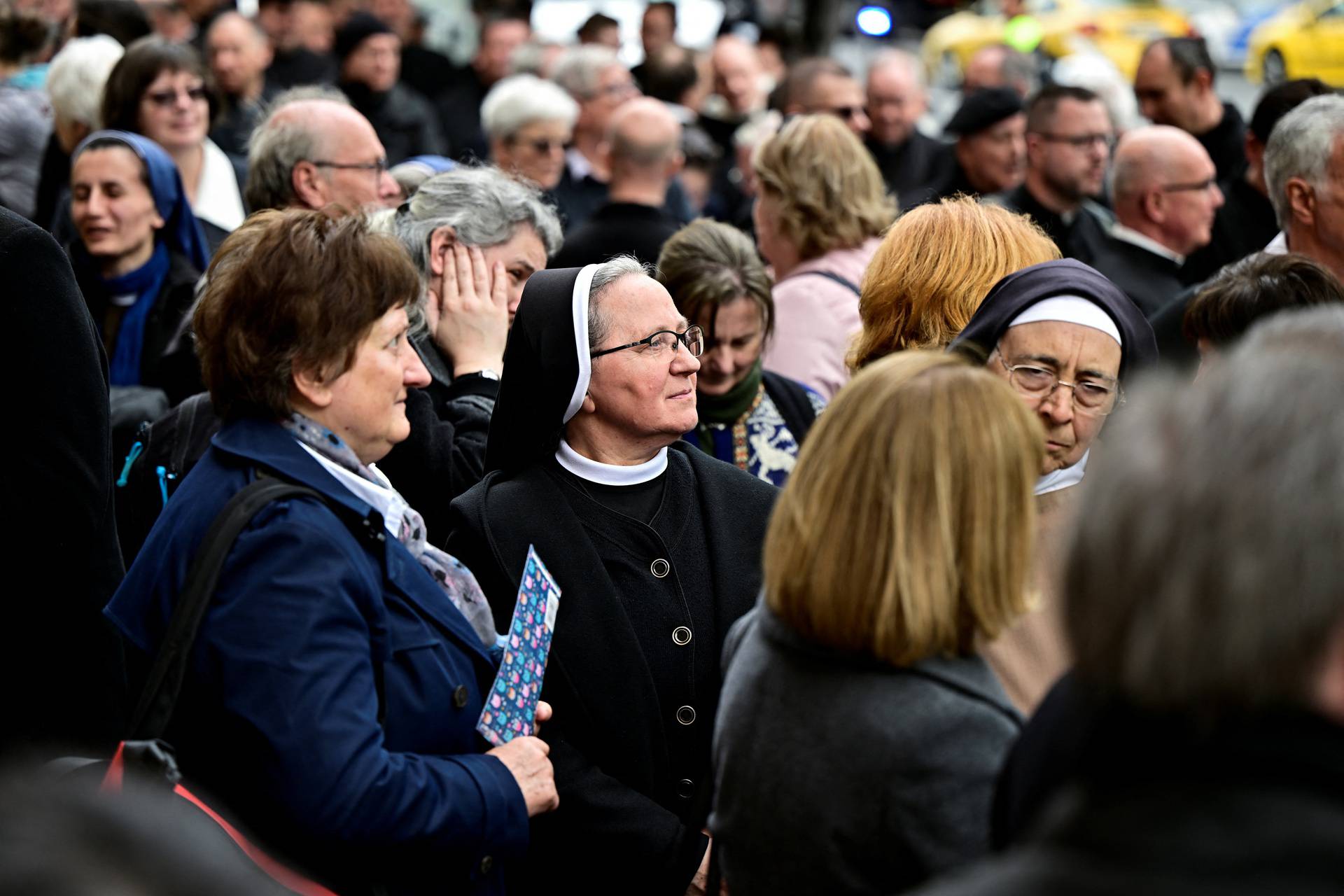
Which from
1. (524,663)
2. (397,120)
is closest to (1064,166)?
(397,120)

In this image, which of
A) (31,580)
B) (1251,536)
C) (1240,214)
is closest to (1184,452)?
(1251,536)

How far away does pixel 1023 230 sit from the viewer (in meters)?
3.65

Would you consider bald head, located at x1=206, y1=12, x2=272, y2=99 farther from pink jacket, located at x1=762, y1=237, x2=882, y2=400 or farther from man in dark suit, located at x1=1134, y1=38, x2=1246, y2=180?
man in dark suit, located at x1=1134, y1=38, x2=1246, y2=180

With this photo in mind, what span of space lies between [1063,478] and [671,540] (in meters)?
0.83

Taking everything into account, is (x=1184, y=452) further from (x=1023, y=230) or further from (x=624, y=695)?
(x=1023, y=230)

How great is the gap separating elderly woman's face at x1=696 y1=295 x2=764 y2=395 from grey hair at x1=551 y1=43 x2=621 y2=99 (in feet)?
16.4

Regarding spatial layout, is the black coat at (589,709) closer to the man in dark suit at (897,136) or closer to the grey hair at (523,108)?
the grey hair at (523,108)

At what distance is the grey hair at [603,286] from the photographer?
3.45 metres

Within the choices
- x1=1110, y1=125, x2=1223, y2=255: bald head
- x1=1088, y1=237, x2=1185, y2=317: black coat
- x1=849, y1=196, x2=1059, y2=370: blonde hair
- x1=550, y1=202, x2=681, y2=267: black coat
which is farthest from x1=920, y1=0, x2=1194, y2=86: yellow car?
x1=849, y1=196, x2=1059, y2=370: blonde hair

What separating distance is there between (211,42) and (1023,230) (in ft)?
22.3

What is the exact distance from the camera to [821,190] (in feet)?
18.6

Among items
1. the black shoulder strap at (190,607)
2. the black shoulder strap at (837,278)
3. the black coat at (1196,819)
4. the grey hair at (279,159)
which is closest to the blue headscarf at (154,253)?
the grey hair at (279,159)

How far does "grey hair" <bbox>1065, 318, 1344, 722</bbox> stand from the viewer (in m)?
1.33

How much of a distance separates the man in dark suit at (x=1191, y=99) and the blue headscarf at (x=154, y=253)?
16.3 feet
